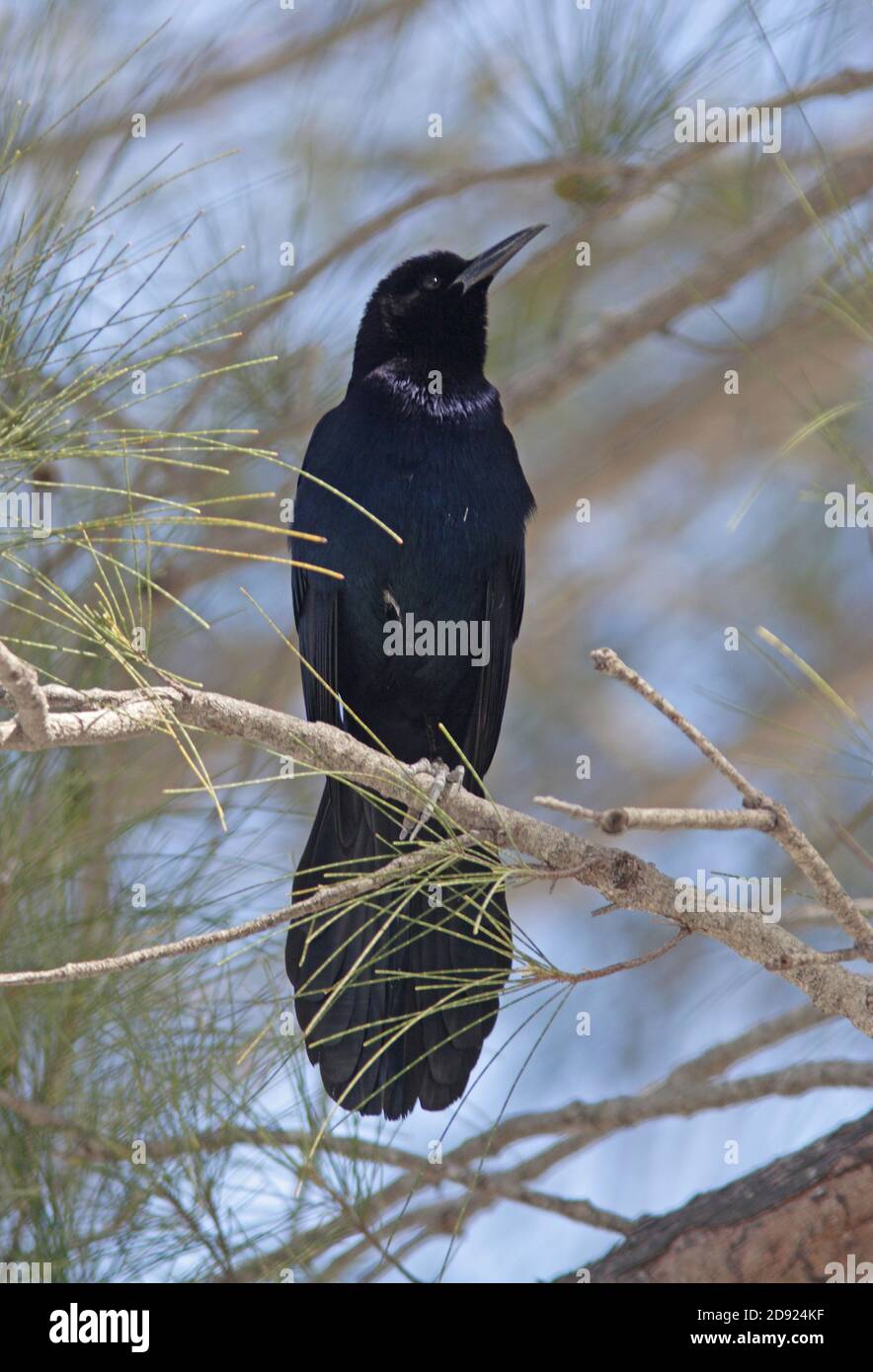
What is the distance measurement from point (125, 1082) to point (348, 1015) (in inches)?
17.7

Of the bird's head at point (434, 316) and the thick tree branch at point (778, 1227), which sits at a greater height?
the bird's head at point (434, 316)

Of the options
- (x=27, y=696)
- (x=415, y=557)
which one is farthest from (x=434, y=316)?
(x=27, y=696)

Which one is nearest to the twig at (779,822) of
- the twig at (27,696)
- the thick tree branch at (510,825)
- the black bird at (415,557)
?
the thick tree branch at (510,825)

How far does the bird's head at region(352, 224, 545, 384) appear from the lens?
353 cm

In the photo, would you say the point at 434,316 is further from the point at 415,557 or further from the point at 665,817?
the point at 665,817

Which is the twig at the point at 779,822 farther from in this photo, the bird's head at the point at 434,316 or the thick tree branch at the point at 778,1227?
the bird's head at the point at 434,316

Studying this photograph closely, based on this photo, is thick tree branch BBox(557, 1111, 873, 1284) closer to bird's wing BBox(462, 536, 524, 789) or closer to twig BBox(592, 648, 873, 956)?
twig BBox(592, 648, 873, 956)

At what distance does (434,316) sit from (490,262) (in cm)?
18

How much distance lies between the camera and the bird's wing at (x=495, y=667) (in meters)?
3.40

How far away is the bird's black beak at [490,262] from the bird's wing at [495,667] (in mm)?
611

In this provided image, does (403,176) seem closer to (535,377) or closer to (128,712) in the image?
(535,377)

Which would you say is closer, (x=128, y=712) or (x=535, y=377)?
(x=128, y=712)

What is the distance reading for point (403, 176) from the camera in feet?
14.3
